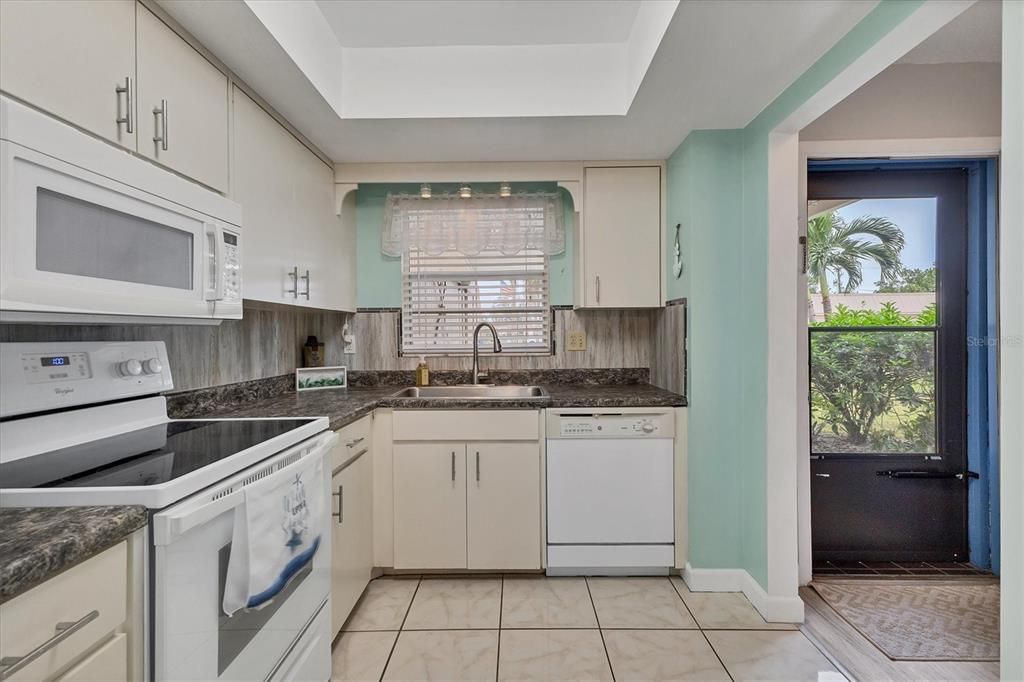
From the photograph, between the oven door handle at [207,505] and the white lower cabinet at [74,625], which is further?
the oven door handle at [207,505]

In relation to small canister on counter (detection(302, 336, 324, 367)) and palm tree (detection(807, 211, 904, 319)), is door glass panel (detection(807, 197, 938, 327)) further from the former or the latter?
small canister on counter (detection(302, 336, 324, 367))

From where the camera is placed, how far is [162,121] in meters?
1.39

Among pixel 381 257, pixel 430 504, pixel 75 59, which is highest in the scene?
pixel 75 59

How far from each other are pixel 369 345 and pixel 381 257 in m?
0.53

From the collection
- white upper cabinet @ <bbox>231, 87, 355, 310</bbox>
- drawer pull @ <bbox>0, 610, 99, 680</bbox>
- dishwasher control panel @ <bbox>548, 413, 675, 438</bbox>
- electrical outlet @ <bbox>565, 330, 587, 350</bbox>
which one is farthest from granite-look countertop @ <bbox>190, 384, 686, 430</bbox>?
drawer pull @ <bbox>0, 610, 99, 680</bbox>

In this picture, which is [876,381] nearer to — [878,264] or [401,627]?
[878,264]

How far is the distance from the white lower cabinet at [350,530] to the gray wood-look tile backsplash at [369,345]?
64 centimetres

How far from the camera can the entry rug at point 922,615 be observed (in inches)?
73.7

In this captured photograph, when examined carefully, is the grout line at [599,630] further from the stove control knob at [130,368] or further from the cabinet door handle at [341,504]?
the stove control knob at [130,368]

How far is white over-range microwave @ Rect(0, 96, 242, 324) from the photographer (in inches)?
34.0

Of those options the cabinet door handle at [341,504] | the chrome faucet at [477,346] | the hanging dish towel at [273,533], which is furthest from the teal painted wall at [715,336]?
the hanging dish towel at [273,533]

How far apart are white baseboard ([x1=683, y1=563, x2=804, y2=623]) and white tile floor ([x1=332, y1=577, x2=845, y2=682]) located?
42 mm

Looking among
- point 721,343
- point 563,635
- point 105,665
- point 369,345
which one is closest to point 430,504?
point 563,635

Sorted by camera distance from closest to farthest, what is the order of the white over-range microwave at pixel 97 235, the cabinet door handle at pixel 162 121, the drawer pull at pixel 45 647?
1. the drawer pull at pixel 45 647
2. the white over-range microwave at pixel 97 235
3. the cabinet door handle at pixel 162 121
